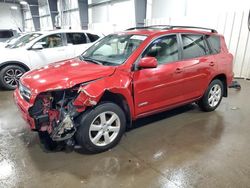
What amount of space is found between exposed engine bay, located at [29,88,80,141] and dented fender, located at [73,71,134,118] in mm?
152

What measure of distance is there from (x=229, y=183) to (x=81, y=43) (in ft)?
17.8

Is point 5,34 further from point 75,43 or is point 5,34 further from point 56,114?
point 56,114

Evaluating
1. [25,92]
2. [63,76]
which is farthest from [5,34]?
[63,76]

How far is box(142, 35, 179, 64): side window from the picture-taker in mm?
Result: 3026

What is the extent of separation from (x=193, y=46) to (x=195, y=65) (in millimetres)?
332

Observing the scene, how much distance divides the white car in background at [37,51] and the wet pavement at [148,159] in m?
2.23

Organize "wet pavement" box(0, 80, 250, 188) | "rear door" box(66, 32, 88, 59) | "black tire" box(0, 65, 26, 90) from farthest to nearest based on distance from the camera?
"rear door" box(66, 32, 88, 59) < "black tire" box(0, 65, 26, 90) < "wet pavement" box(0, 80, 250, 188)

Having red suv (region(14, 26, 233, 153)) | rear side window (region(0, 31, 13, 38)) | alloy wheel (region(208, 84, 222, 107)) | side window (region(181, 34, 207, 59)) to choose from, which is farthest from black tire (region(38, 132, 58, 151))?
rear side window (region(0, 31, 13, 38))

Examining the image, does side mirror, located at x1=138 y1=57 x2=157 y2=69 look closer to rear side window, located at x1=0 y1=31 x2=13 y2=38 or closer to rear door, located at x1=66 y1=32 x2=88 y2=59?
rear door, located at x1=66 y1=32 x2=88 y2=59

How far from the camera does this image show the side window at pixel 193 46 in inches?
133

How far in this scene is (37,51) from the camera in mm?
5754

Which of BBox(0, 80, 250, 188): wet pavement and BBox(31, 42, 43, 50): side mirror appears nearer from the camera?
BBox(0, 80, 250, 188): wet pavement

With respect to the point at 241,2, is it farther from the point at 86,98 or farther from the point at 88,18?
the point at 88,18

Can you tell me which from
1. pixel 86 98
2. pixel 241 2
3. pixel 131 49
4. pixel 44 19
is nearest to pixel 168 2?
pixel 241 2
